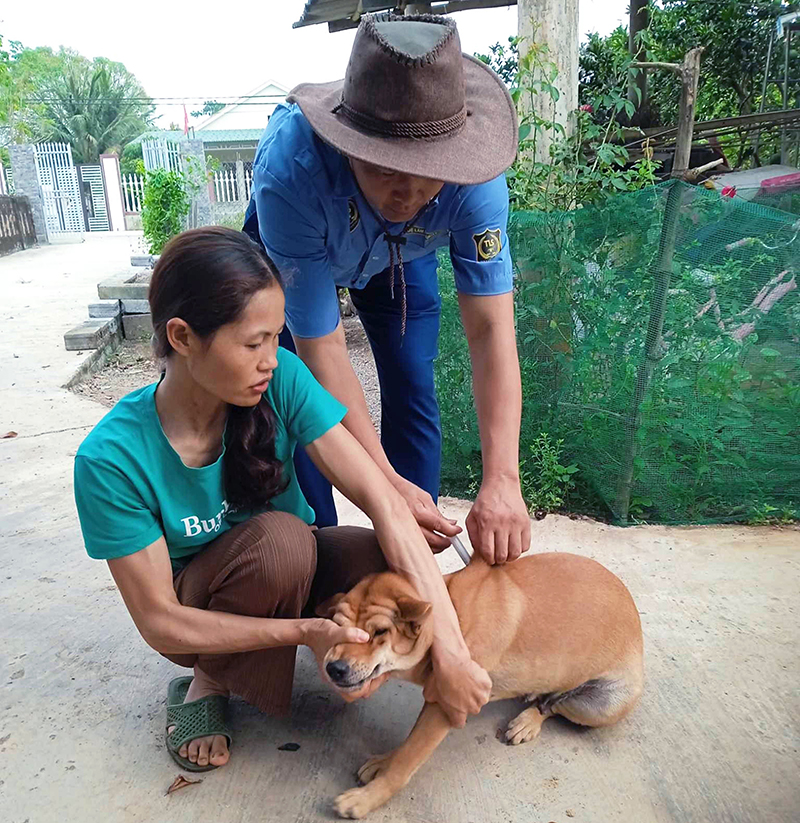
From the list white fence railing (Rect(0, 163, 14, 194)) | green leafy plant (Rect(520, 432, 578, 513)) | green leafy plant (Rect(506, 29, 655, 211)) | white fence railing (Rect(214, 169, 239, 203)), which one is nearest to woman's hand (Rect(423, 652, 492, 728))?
green leafy plant (Rect(520, 432, 578, 513))

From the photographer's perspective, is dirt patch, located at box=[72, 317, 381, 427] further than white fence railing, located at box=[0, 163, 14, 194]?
No

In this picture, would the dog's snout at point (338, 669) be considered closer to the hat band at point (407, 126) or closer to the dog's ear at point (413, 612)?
the dog's ear at point (413, 612)

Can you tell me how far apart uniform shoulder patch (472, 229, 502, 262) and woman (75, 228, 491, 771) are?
64cm

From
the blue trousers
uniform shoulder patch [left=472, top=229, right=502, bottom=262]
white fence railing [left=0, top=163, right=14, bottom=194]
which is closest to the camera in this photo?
uniform shoulder patch [left=472, top=229, right=502, bottom=262]

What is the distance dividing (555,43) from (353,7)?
3.44m

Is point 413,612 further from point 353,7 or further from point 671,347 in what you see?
point 353,7

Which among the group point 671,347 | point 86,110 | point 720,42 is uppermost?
point 86,110

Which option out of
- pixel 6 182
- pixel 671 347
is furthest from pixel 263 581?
pixel 6 182

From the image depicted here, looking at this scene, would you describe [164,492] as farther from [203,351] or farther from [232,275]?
[232,275]

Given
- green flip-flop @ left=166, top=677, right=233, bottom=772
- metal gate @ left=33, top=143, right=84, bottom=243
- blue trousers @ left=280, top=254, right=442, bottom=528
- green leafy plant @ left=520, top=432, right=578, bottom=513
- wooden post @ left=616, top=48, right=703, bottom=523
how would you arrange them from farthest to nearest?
metal gate @ left=33, top=143, right=84, bottom=243
green leafy plant @ left=520, top=432, right=578, bottom=513
wooden post @ left=616, top=48, right=703, bottom=523
blue trousers @ left=280, top=254, right=442, bottom=528
green flip-flop @ left=166, top=677, right=233, bottom=772

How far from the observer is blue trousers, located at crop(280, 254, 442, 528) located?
262 cm

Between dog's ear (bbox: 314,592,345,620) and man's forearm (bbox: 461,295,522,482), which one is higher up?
man's forearm (bbox: 461,295,522,482)

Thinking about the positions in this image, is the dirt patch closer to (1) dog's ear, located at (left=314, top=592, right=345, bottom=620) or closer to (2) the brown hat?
(1) dog's ear, located at (left=314, top=592, right=345, bottom=620)

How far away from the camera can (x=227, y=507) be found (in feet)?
6.66
